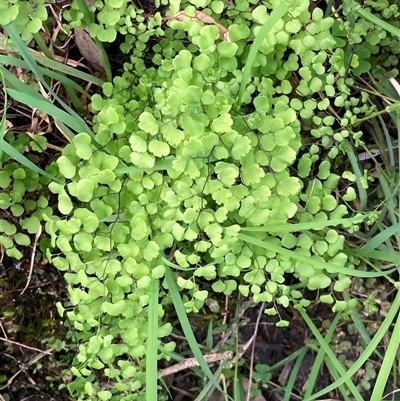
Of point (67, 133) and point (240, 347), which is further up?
point (67, 133)

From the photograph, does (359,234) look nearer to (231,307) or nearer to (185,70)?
(231,307)

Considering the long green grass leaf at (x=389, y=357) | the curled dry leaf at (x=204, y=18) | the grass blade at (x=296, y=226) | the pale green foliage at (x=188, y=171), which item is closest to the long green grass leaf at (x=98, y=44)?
the pale green foliage at (x=188, y=171)

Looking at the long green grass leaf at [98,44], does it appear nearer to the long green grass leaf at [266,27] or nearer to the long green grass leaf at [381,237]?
the long green grass leaf at [266,27]

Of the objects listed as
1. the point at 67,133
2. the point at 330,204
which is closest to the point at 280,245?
the point at 330,204

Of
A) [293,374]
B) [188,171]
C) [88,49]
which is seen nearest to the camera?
[188,171]

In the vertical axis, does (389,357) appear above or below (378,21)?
below

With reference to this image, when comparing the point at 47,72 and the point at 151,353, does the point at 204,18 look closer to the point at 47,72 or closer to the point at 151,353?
the point at 47,72

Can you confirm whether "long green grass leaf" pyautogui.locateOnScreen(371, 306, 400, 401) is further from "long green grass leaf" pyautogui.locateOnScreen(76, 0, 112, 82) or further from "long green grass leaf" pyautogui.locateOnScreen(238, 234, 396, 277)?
"long green grass leaf" pyautogui.locateOnScreen(76, 0, 112, 82)

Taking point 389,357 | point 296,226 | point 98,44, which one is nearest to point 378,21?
point 296,226
